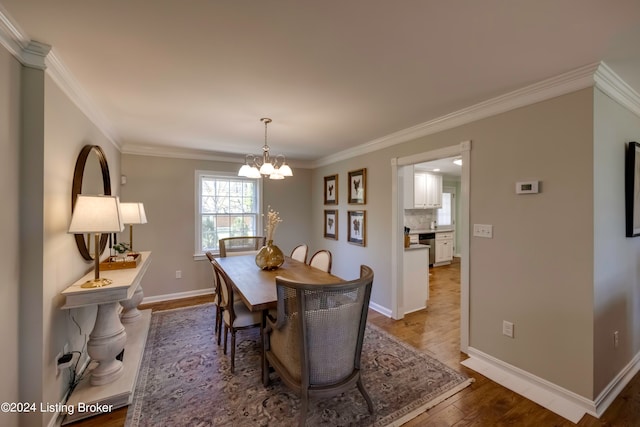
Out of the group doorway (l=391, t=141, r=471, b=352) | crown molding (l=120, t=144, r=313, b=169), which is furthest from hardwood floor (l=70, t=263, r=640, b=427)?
crown molding (l=120, t=144, r=313, b=169)

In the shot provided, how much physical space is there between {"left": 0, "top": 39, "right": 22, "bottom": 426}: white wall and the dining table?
118 centimetres

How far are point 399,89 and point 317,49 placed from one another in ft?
2.70

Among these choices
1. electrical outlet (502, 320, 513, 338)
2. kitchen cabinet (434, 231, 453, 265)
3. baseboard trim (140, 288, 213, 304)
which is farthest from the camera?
kitchen cabinet (434, 231, 453, 265)

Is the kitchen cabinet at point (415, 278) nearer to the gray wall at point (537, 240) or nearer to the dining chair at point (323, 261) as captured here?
the gray wall at point (537, 240)

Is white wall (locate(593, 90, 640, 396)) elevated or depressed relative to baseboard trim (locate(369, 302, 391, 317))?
elevated

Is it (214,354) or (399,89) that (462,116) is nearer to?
(399,89)

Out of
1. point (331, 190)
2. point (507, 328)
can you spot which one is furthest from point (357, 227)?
point (507, 328)

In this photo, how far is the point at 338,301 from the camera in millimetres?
1581

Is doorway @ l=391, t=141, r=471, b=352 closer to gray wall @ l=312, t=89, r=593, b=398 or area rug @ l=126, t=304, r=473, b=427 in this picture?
gray wall @ l=312, t=89, r=593, b=398

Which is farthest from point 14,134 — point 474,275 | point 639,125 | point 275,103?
point 639,125

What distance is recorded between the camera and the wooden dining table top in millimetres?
1940

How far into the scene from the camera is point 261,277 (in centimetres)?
255

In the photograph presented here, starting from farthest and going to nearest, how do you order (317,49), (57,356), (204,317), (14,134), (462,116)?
(204,317), (462,116), (57,356), (317,49), (14,134)

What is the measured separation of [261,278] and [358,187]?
2.14 metres
